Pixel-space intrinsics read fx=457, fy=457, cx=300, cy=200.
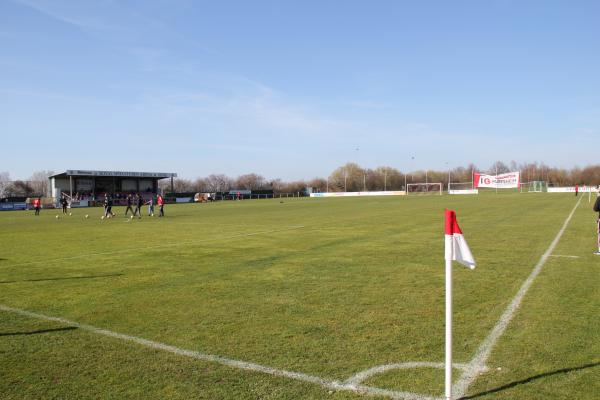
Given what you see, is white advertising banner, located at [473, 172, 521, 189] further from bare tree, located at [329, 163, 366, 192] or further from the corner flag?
the corner flag

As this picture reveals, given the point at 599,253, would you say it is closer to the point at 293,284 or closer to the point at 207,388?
the point at 293,284

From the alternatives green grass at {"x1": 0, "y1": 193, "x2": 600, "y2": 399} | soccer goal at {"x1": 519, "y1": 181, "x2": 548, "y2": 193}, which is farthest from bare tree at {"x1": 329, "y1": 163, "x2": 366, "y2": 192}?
green grass at {"x1": 0, "y1": 193, "x2": 600, "y2": 399}

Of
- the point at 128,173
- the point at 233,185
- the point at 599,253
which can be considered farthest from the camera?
the point at 233,185

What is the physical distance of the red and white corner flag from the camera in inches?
163

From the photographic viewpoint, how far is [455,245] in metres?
4.23

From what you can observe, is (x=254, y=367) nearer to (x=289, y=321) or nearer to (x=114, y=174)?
(x=289, y=321)

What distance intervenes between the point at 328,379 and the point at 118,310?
4188 millimetres

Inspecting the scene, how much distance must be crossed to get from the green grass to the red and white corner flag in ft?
4.05

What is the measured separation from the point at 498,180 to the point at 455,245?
10309 cm

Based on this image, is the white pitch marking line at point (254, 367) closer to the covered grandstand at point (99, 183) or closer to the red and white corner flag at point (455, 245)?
the red and white corner flag at point (455, 245)

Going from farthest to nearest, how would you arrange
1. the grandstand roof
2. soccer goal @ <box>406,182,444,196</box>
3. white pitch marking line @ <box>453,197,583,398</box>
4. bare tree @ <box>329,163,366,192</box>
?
bare tree @ <box>329,163,366,192</box>
soccer goal @ <box>406,182,444,196</box>
the grandstand roof
white pitch marking line @ <box>453,197,583,398</box>

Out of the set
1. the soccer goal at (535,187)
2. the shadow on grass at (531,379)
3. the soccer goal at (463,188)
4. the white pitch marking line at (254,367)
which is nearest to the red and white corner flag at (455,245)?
the shadow on grass at (531,379)

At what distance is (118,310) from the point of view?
725 cm

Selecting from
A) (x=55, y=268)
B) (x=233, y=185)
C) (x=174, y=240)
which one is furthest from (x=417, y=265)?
(x=233, y=185)
